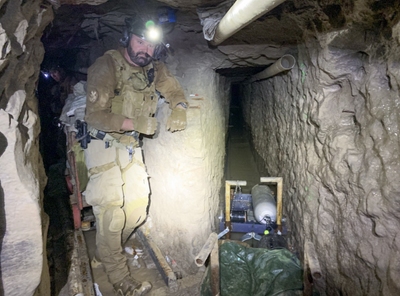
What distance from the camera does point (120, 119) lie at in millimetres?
2812

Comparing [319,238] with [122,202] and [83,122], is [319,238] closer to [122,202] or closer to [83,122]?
[122,202]

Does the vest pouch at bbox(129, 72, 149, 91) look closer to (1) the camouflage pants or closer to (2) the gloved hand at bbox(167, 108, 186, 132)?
(2) the gloved hand at bbox(167, 108, 186, 132)

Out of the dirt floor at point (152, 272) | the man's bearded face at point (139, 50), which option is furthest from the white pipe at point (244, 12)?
the dirt floor at point (152, 272)

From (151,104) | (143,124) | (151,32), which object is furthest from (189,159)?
(151,32)

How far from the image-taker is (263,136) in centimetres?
521

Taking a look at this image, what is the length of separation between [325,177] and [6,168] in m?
2.52

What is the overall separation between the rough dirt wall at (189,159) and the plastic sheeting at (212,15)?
64 centimetres

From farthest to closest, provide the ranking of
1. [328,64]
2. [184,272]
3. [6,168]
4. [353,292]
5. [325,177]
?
[184,272], [325,177], [328,64], [353,292], [6,168]

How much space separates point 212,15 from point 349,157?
184 centimetres

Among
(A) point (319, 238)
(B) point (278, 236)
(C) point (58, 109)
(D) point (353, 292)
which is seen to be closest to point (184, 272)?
(B) point (278, 236)

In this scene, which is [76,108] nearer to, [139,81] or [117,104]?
[117,104]

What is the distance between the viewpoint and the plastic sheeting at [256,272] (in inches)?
89.0

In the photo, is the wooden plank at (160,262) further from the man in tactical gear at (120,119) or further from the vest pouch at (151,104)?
the vest pouch at (151,104)

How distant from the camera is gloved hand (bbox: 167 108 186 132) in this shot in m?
2.97
